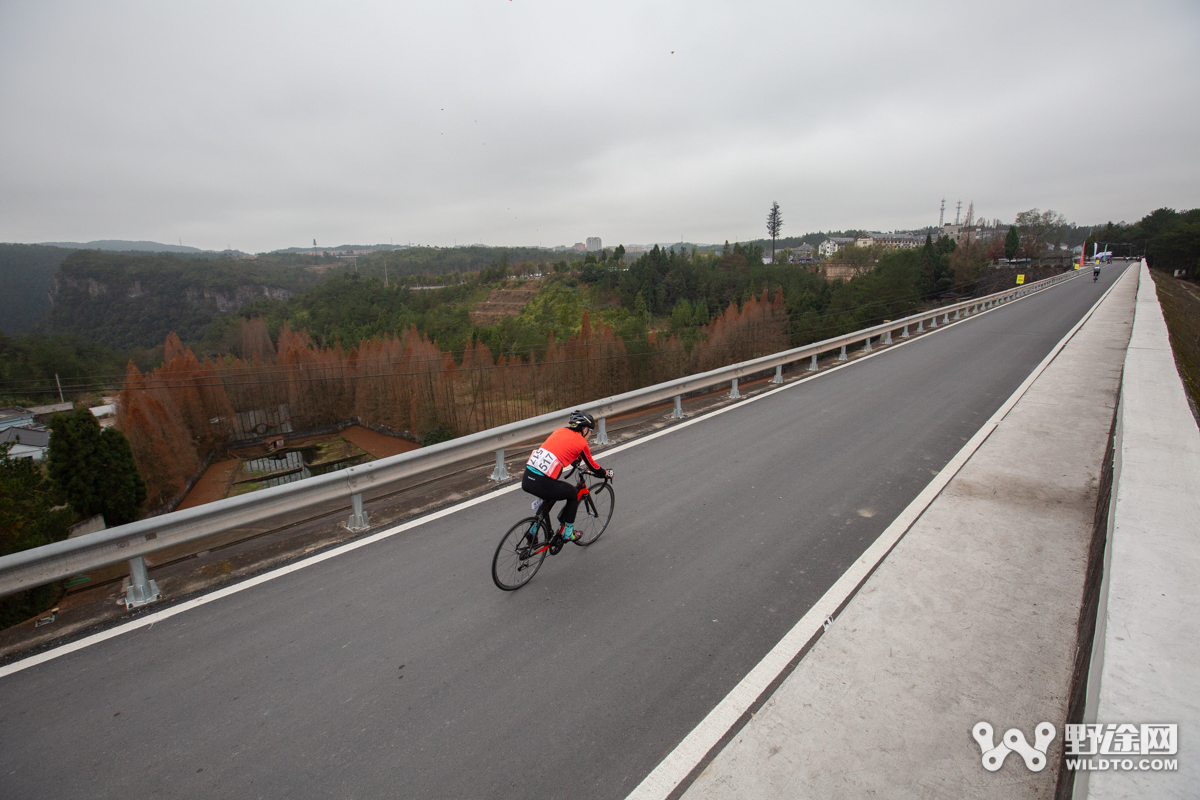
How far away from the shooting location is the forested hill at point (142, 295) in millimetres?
136875

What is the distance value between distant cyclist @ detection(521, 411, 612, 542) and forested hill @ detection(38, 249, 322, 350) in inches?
6375

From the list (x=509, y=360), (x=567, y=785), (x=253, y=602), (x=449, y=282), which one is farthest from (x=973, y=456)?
(x=449, y=282)

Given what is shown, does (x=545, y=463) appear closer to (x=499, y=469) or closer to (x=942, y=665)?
(x=499, y=469)

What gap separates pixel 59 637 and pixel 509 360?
72.1m

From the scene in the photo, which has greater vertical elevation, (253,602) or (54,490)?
(253,602)

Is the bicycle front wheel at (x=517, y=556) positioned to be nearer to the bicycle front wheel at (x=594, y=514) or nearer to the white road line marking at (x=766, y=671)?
the bicycle front wheel at (x=594, y=514)

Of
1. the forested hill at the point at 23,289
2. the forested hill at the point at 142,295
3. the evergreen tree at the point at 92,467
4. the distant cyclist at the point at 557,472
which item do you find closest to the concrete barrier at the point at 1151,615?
the distant cyclist at the point at 557,472

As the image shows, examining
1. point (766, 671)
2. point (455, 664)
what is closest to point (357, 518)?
point (455, 664)

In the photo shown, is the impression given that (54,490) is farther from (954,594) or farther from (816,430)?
(954,594)

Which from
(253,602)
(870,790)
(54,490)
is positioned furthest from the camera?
(54,490)

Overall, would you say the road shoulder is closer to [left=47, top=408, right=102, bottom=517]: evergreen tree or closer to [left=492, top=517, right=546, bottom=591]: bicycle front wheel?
[left=492, top=517, right=546, bottom=591]: bicycle front wheel

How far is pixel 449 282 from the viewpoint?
7234 inches

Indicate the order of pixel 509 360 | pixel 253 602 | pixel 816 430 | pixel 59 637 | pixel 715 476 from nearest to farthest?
1. pixel 59 637
2. pixel 253 602
3. pixel 715 476
4. pixel 816 430
5. pixel 509 360

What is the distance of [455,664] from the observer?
12.0ft
